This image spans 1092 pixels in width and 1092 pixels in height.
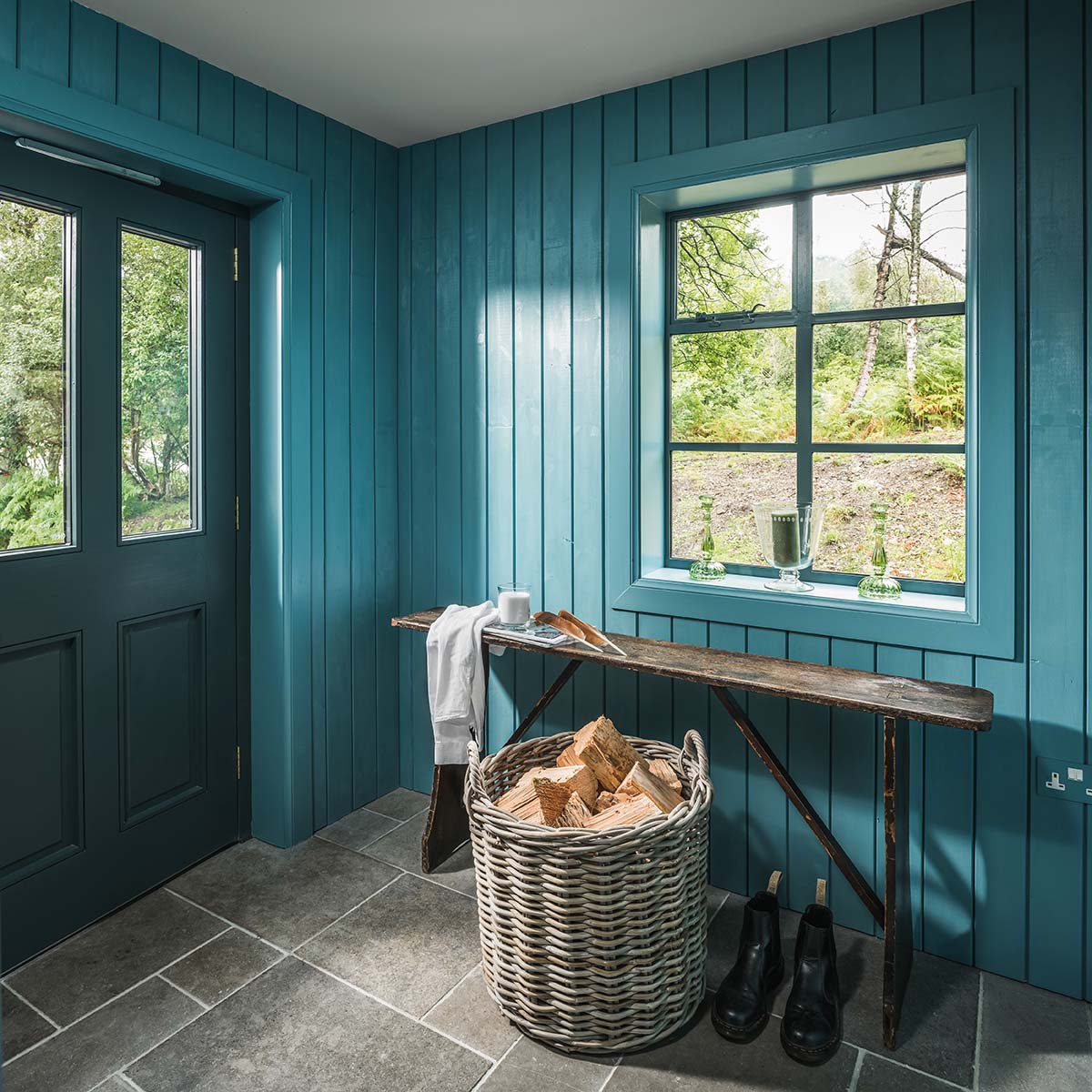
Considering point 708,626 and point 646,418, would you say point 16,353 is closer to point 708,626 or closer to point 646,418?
point 646,418

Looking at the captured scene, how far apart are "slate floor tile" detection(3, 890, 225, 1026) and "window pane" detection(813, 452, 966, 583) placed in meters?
2.04

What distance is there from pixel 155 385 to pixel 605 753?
1638 millimetres

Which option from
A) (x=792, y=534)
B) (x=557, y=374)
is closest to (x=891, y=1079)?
(x=792, y=534)

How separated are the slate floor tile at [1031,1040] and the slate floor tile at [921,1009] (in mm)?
35

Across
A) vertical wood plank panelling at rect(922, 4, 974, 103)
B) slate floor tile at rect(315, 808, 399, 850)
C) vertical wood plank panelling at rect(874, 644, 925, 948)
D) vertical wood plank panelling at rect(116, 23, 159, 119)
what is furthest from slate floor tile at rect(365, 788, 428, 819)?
vertical wood plank panelling at rect(922, 4, 974, 103)

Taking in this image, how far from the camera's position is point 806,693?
190 centimetres

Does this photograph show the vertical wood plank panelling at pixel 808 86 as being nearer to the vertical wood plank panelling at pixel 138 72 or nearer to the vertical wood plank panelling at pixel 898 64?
the vertical wood plank panelling at pixel 898 64

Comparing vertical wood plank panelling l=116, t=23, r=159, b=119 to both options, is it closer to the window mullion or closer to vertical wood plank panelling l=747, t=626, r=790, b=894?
the window mullion

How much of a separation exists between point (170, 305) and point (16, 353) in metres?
0.49

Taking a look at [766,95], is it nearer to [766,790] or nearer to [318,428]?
[318,428]

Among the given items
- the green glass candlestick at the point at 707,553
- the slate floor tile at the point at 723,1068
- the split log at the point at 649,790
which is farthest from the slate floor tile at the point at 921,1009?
the green glass candlestick at the point at 707,553

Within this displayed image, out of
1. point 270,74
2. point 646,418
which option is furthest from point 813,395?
point 270,74

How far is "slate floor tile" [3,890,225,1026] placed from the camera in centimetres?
196

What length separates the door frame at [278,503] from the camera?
2.61 metres
